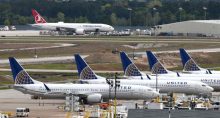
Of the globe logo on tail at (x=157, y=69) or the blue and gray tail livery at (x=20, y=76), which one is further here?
the globe logo on tail at (x=157, y=69)

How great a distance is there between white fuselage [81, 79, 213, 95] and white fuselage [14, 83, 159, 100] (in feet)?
18.1

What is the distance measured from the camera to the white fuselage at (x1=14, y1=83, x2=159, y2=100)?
505ft

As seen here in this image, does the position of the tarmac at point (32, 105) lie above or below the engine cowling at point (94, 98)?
below

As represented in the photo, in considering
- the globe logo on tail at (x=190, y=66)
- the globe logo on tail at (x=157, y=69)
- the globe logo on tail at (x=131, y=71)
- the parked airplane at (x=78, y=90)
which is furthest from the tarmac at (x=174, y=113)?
the globe logo on tail at (x=190, y=66)

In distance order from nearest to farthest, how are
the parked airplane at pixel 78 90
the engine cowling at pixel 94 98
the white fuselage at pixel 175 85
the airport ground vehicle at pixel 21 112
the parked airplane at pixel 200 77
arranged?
the airport ground vehicle at pixel 21 112 < the parked airplane at pixel 78 90 < the engine cowling at pixel 94 98 < the white fuselage at pixel 175 85 < the parked airplane at pixel 200 77

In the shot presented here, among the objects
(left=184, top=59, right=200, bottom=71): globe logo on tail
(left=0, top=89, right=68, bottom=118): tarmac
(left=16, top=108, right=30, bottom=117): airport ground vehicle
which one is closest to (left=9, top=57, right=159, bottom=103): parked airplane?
(left=0, top=89, right=68, bottom=118): tarmac

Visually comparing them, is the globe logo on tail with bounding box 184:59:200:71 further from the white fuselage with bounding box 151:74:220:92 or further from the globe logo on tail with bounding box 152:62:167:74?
the white fuselage with bounding box 151:74:220:92

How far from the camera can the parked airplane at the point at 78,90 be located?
154000mm

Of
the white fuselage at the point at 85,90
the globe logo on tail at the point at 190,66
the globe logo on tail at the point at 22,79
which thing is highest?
the globe logo on tail at the point at 190,66

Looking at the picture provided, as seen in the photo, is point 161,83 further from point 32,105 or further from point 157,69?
point 32,105

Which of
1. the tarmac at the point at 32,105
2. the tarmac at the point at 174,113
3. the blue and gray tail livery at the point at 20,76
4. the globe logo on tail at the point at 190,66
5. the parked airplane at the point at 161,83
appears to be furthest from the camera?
the globe logo on tail at the point at 190,66

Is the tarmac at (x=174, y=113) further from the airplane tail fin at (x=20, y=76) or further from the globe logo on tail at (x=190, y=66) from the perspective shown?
the globe logo on tail at (x=190, y=66)

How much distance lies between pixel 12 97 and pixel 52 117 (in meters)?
28.6

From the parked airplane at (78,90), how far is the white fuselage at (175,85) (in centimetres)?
558
